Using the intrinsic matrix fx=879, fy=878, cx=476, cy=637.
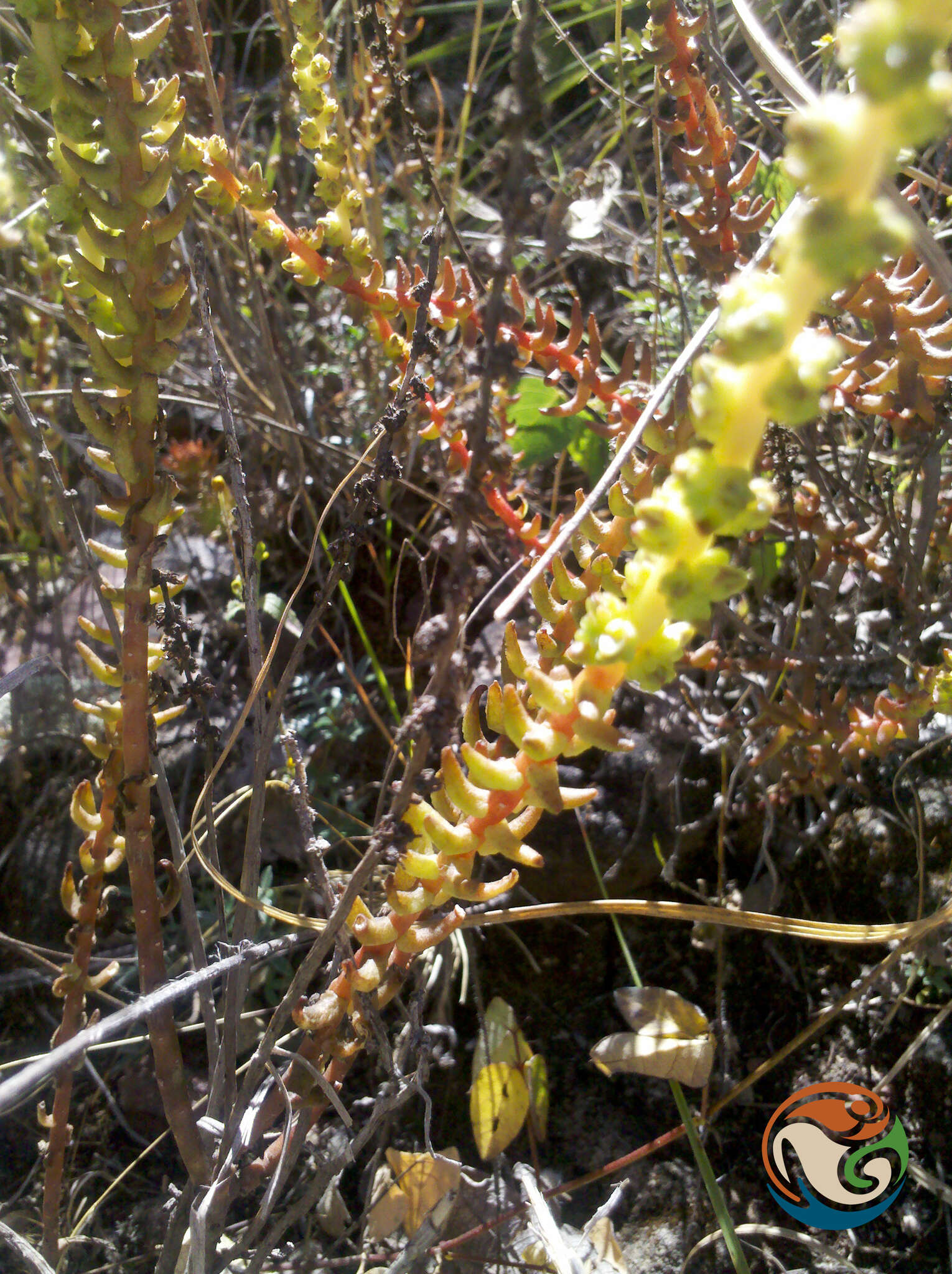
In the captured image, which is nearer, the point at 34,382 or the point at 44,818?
the point at 44,818

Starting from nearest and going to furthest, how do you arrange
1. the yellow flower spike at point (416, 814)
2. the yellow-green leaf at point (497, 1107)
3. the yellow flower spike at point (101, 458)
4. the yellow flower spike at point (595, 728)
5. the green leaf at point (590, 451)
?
1. the yellow flower spike at point (595, 728)
2. the yellow flower spike at point (416, 814)
3. the yellow flower spike at point (101, 458)
4. the yellow-green leaf at point (497, 1107)
5. the green leaf at point (590, 451)

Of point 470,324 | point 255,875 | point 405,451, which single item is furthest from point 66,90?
point 405,451

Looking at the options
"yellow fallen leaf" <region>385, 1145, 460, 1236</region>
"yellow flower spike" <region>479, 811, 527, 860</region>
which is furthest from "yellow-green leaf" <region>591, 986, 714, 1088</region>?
"yellow flower spike" <region>479, 811, 527, 860</region>

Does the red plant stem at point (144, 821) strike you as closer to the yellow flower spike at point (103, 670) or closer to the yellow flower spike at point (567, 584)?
the yellow flower spike at point (103, 670)

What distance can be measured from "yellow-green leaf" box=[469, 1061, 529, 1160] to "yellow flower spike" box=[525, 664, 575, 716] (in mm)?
595

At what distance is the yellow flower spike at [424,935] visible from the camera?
1.96ft

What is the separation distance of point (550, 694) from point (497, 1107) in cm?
62

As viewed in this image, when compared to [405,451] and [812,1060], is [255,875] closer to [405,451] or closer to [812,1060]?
[812,1060]

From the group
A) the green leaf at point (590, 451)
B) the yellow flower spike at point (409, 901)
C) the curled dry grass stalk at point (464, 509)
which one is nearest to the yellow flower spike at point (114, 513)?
the curled dry grass stalk at point (464, 509)

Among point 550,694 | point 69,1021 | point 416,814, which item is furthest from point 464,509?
point 69,1021

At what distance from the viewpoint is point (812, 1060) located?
97 cm

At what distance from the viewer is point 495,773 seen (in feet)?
1.59

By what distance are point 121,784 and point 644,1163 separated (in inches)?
26.6

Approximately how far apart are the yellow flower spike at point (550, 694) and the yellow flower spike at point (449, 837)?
0.11 metres
